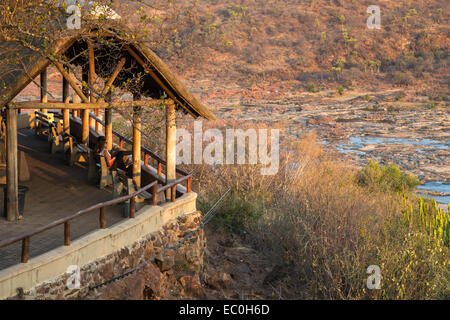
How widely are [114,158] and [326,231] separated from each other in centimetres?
551

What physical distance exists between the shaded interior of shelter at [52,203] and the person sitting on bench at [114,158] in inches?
26.0

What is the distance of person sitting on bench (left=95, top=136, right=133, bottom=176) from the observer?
42.7 ft

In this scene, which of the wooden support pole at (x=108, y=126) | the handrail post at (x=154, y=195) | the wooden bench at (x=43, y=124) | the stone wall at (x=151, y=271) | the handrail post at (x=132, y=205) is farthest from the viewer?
the wooden bench at (x=43, y=124)

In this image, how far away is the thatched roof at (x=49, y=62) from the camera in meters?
9.80

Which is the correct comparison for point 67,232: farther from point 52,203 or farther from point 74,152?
point 74,152

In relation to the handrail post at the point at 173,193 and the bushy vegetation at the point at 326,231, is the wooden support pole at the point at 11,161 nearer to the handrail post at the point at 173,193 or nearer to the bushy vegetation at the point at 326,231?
the handrail post at the point at 173,193

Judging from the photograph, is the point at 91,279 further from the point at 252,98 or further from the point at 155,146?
the point at 252,98

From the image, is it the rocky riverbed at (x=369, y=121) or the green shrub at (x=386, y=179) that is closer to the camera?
the green shrub at (x=386, y=179)

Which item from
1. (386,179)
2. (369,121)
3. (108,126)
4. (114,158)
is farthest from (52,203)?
(369,121)

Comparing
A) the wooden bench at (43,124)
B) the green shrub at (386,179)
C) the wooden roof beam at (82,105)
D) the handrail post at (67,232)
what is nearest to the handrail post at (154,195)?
the wooden roof beam at (82,105)

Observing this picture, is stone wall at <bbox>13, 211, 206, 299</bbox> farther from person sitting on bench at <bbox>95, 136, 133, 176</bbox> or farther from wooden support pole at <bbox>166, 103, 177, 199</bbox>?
person sitting on bench at <bbox>95, 136, 133, 176</bbox>

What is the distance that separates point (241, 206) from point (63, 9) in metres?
9.47

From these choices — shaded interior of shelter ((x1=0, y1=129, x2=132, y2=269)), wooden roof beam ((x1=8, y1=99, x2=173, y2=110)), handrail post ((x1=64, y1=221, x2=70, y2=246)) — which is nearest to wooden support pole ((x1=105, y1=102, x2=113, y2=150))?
shaded interior of shelter ((x1=0, y1=129, x2=132, y2=269))

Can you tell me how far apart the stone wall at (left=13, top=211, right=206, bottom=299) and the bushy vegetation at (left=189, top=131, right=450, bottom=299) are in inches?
89.2
